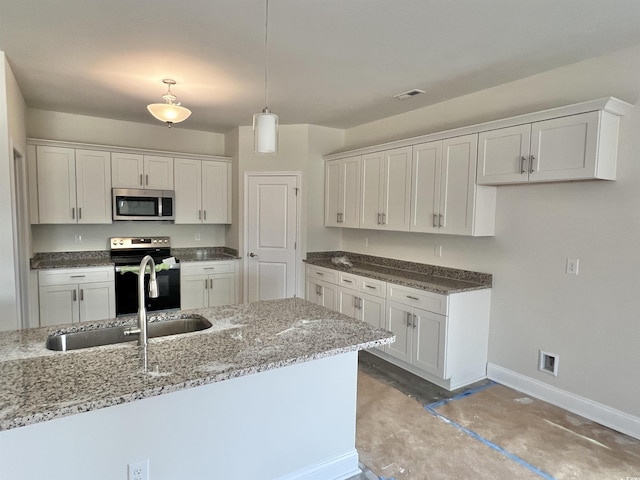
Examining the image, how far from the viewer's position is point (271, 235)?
4949 millimetres

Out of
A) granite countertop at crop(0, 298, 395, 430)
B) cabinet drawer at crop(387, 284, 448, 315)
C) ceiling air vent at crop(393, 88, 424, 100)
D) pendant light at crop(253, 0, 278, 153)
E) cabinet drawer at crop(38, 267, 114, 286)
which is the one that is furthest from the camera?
cabinet drawer at crop(38, 267, 114, 286)

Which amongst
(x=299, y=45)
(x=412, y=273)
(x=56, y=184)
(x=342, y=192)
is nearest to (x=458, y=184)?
(x=412, y=273)

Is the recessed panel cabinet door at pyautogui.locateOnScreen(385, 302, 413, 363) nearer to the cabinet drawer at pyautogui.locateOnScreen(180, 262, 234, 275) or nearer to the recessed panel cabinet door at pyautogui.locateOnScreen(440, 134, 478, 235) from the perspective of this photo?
the recessed panel cabinet door at pyautogui.locateOnScreen(440, 134, 478, 235)

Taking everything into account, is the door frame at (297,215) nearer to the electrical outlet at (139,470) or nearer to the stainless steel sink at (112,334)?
the stainless steel sink at (112,334)

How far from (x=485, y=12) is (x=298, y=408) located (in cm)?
240

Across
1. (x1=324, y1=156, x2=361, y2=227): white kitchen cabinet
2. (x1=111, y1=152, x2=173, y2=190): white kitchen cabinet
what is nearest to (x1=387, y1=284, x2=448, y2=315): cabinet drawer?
(x1=324, y1=156, x2=361, y2=227): white kitchen cabinet

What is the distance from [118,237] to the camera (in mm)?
4789

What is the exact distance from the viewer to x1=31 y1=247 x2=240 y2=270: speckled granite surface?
13.5ft

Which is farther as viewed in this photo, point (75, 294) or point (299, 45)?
point (75, 294)

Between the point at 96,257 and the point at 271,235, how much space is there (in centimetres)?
216

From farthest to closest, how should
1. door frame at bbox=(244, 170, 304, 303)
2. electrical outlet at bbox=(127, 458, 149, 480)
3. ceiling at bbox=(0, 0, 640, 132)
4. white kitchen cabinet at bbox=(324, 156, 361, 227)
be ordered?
door frame at bbox=(244, 170, 304, 303), white kitchen cabinet at bbox=(324, 156, 361, 227), ceiling at bbox=(0, 0, 640, 132), electrical outlet at bbox=(127, 458, 149, 480)

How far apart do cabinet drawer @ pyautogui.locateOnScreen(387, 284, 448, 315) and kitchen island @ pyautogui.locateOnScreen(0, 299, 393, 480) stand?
136 cm

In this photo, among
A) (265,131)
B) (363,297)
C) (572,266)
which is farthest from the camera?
(363,297)

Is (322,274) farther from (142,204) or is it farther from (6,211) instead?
(6,211)
